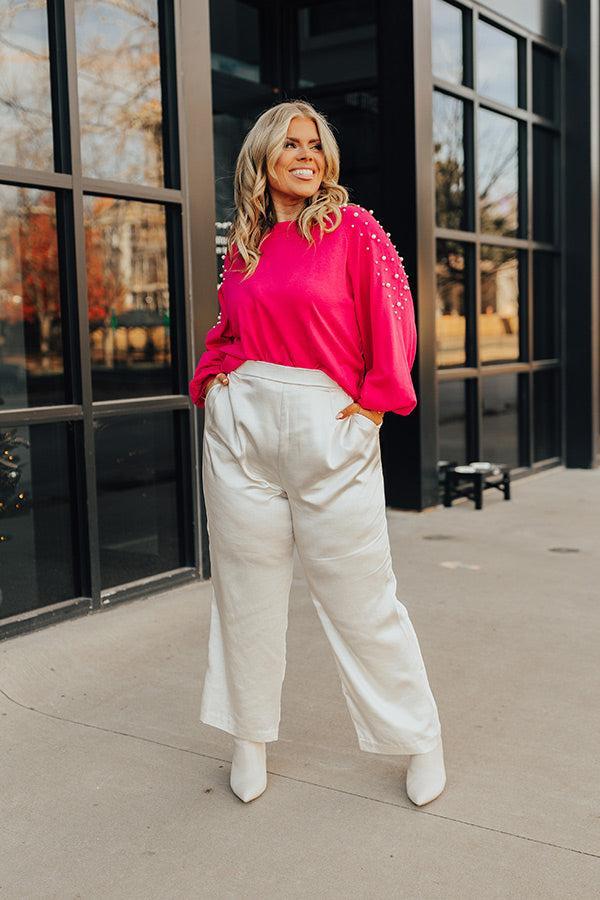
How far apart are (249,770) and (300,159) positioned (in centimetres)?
179

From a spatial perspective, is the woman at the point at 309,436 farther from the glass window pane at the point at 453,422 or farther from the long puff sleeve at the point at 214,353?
the glass window pane at the point at 453,422

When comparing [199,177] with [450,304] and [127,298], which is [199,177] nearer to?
[127,298]

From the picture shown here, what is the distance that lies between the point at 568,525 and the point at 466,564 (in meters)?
1.49

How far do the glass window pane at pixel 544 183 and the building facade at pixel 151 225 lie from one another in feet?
5.00

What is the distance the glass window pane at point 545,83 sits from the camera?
31.3 ft

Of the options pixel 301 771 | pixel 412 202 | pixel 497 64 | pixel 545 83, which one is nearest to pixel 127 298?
pixel 301 771

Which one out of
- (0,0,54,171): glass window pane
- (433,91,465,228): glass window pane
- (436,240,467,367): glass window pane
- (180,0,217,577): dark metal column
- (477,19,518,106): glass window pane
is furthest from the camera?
(477,19,518,106): glass window pane

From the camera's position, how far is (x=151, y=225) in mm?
5348

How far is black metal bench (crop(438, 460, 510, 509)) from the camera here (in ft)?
25.6

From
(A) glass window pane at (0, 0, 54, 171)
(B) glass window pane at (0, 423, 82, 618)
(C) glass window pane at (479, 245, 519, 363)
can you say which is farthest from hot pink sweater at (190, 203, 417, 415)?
(C) glass window pane at (479, 245, 519, 363)

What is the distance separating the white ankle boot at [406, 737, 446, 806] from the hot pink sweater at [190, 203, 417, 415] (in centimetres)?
103

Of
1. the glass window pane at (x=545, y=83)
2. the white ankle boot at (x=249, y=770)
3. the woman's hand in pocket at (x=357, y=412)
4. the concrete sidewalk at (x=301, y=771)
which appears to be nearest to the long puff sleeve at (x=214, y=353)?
the woman's hand in pocket at (x=357, y=412)

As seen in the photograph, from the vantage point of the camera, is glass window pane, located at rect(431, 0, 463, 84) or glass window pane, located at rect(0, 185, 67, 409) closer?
glass window pane, located at rect(0, 185, 67, 409)

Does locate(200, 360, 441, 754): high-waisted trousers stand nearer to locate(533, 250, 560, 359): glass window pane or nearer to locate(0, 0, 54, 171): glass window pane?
locate(0, 0, 54, 171): glass window pane
